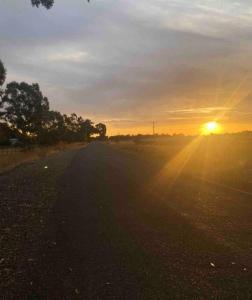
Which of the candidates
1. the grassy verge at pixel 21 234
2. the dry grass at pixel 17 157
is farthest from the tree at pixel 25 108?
the grassy verge at pixel 21 234

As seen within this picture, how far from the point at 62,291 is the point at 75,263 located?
1174 mm

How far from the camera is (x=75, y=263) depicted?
6.96 metres

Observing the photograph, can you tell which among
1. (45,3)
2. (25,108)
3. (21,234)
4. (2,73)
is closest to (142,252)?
(21,234)

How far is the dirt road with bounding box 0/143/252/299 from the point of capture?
19.0 ft

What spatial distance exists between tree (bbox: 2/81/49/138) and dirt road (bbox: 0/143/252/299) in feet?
257

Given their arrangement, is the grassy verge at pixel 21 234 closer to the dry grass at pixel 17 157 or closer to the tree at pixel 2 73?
the dry grass at pixel 17 157

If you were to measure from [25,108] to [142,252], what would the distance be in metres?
85.7

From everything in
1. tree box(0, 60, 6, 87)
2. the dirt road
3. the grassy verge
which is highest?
tree box(0, 60, 6, 87)

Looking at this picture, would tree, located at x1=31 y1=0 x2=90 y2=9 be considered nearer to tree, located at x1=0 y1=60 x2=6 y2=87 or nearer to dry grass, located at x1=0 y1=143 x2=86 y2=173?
dry grass, located at x1=0 y1=143 x2=86 y2=173

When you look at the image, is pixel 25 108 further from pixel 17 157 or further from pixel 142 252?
pixel 142 252

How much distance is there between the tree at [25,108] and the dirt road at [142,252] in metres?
78.4

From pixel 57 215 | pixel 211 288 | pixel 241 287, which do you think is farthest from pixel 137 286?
pixel 57 215

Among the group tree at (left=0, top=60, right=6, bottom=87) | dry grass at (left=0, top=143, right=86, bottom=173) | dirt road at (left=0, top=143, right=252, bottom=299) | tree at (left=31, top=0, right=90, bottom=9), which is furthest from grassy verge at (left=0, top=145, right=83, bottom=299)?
tree at (left=0, top=60, right=6, bottom=87)

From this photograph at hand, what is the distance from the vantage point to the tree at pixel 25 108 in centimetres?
8888
